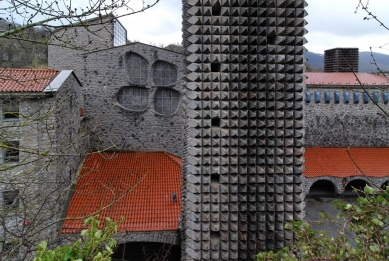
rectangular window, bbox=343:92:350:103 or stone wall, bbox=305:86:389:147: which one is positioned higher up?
rectangular window, bbox=343:92:350:103

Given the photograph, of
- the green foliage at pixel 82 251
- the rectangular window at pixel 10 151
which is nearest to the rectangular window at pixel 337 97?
the rectangular window at pixel 10 151

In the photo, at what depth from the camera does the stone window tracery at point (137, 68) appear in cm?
1302

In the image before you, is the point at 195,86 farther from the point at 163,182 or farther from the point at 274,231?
the point at 163,182

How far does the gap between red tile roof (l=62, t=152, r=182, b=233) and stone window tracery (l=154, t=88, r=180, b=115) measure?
69.3 inches

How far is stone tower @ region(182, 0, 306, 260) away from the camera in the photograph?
5184 mm

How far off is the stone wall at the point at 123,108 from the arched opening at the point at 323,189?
6.79 metres

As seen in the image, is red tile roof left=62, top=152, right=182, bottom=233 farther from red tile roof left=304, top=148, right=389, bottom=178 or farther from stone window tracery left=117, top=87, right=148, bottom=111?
red tile roof left=304, top=148, right=389, bottom=178

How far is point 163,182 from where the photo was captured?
11094 mm

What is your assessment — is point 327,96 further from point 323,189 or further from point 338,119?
point 323,189

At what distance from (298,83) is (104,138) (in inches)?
374

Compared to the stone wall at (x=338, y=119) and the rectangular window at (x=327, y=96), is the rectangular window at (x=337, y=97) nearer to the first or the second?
the stone wall at (x=338, y=119)

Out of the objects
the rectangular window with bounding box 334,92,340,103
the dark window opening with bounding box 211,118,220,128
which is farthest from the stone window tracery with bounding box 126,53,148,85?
the rectangular window with bounding box 334,92,340,103

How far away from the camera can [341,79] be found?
16.6 m

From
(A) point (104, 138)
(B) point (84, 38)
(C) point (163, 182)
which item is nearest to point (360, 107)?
(C) point (163, 182)
